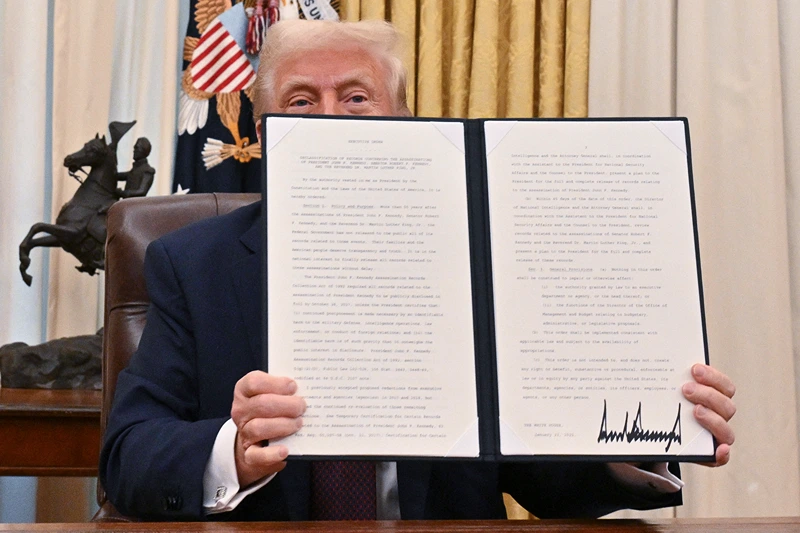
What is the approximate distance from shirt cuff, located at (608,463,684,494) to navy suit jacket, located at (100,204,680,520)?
2cm

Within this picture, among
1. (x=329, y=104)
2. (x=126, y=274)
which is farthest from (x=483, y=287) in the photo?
(x=126, y=274)

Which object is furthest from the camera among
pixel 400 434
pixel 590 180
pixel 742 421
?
pixel 742 421

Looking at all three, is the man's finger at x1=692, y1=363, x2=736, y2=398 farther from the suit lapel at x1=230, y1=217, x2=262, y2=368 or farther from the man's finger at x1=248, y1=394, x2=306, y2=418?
the suit lapel at x1=230, y1=217, x2=262, y2=368

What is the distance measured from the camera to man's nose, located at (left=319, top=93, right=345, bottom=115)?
1656 mm

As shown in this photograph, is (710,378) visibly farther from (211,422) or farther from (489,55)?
(489,55)

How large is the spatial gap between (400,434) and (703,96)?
6.20 ft

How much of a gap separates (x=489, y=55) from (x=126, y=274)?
4.75 feet

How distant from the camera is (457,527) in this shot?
0.95m

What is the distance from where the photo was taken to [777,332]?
241 centimetres

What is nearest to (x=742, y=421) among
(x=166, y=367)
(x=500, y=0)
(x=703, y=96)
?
(x=703, y=96)

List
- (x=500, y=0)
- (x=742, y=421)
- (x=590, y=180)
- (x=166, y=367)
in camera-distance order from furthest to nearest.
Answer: (x=500, y=0) → (x=742, y=421) → (x=166, y=367) → (x=590, y=180)

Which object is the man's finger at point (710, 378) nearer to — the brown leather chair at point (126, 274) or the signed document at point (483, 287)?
the signed document at point (483, 287)

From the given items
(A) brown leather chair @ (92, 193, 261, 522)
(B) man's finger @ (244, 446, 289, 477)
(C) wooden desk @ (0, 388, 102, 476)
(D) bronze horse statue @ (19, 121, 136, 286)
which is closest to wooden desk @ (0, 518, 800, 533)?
(B) man's finger @ (244, 446, 289, 477)

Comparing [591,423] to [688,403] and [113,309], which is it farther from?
[113,309]
